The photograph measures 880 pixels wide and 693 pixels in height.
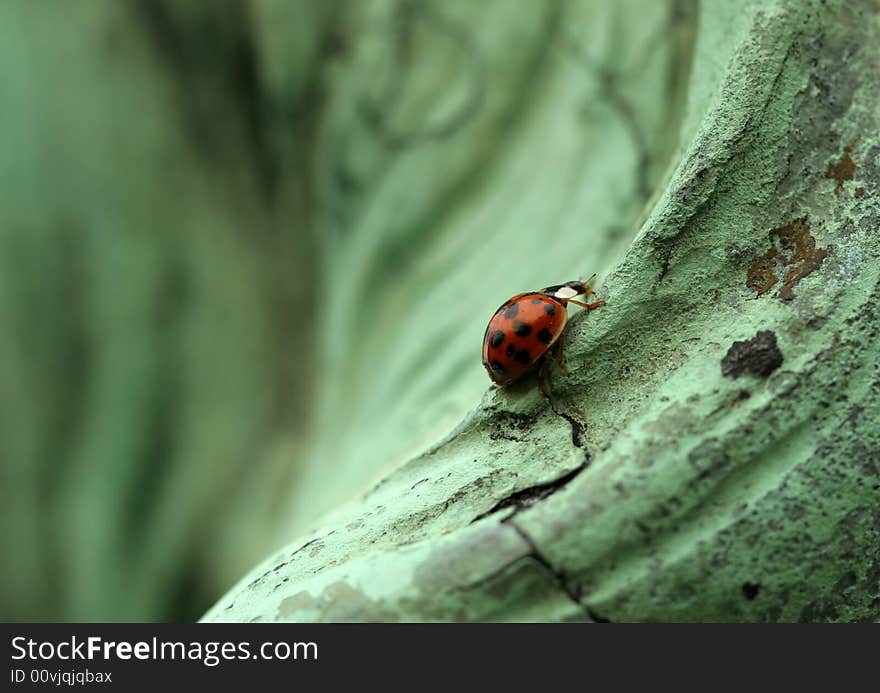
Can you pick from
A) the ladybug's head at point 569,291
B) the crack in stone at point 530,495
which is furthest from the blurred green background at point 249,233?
the crack in stone at point 530,495

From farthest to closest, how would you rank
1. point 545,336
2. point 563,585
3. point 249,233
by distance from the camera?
point 249,233 < point 545,336 < point 563,585

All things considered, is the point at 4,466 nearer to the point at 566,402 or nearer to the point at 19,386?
the point at 19,386

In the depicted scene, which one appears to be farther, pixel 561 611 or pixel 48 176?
pixel 48 176

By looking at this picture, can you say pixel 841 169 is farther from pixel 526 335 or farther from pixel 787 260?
pixel 526 335

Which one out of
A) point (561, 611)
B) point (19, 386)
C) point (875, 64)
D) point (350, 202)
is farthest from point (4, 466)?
point (875, 64)

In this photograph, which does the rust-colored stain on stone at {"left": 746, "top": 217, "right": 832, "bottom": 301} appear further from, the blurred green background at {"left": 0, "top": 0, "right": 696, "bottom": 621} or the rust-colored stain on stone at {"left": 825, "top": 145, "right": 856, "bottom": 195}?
the blurred green background at {"left": 0, "top": 0, "right": 696, "bottom": 621}

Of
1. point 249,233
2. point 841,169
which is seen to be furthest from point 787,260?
point 249,233
